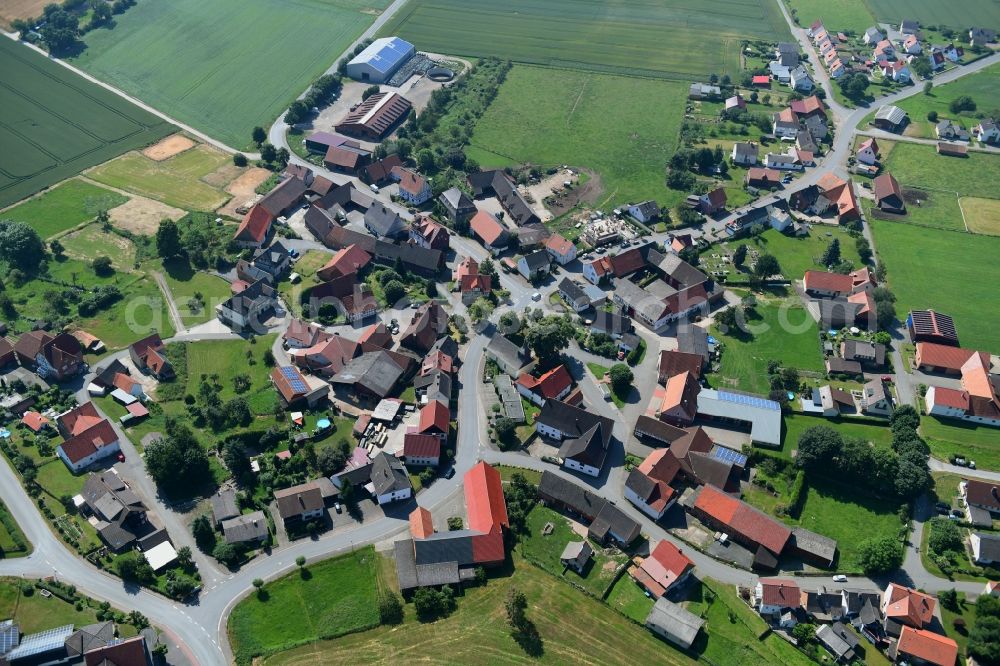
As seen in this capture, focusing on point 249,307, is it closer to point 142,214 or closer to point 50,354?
point 50,354

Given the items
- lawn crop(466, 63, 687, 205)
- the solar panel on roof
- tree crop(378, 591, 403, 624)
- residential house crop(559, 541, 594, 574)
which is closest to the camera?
tree crop(378, 591, 403, 624)

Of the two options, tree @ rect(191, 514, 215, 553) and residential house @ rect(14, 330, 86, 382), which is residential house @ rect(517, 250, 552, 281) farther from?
residential house @ rect(14, 330, 86, 382)

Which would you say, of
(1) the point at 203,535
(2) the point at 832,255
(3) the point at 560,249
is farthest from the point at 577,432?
(2) the point at 832,255

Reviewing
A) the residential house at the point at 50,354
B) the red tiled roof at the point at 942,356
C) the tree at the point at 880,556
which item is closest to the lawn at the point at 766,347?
the red tiled roof at the point at 942,356

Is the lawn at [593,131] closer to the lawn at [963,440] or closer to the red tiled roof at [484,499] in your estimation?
the lawn at [963,440]

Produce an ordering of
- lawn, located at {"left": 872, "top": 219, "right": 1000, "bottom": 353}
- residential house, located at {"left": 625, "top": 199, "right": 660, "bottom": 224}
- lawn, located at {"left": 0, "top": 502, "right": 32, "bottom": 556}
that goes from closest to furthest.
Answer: lawn, located at {"left": 0, "top": 502, "right": 32, "bottom": 556} → lawn, located at {"left": 872, "top": 219, "right": 1000, "bottom": 353} → residential house, located at {"left": 625, "top": 199, "right": 660, "bottom": 224}

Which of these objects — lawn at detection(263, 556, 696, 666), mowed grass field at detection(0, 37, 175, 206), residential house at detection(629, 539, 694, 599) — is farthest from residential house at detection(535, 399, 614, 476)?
mowed grass field at detection(0, 37, 175, 206)

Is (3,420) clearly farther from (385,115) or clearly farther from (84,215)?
(385,115)
